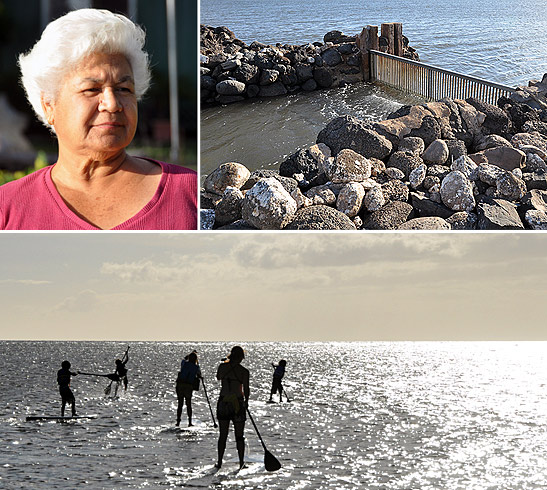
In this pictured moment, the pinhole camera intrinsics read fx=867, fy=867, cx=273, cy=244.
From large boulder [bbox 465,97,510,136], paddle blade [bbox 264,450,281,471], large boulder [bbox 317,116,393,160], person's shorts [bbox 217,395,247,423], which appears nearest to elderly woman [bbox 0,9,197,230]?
person's shorts [bbox 217,395,247,423]

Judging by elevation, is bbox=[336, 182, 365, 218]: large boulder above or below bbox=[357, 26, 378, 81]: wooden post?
below

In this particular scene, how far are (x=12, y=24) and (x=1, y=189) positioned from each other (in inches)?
38.7

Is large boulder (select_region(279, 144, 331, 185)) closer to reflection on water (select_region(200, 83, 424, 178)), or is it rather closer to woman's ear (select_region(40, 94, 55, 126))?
reflection on water (select_region(200, 83, 424, 178))

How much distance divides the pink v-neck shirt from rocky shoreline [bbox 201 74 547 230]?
63 centimetres

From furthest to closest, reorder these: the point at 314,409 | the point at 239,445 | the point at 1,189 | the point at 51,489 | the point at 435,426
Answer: the point at 314,409 → the point at 435,426 → the point at 51,489 → the point at 239,445 → the point at 1,189

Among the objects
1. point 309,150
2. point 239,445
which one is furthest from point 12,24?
point 239,445

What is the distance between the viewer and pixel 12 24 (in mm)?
5145

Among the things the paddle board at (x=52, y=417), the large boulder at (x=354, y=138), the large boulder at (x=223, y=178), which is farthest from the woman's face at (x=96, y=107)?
the paddle board at (x=52, y=417)

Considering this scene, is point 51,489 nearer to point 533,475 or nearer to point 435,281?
point 533,475

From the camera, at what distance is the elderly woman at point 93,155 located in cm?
497

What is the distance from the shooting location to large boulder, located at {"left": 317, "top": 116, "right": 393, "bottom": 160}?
6.46m

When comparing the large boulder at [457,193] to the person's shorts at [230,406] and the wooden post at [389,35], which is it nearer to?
the wooden post at [389,35]

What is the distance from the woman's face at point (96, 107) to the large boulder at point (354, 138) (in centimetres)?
190

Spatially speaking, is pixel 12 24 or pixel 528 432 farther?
pixel 528 432
